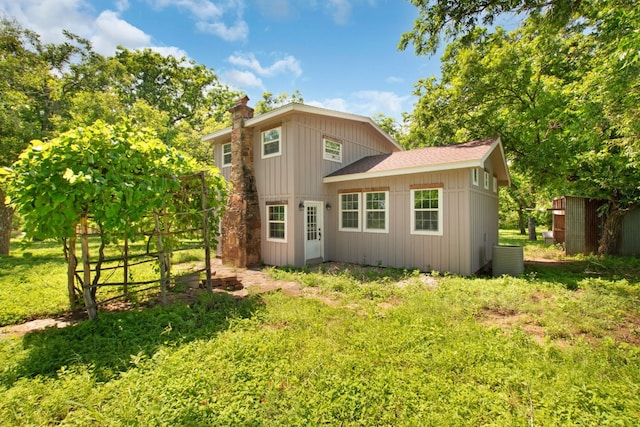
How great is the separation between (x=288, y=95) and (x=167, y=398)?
96.5 ft

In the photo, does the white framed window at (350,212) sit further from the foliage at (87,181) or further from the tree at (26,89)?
the tree at (26,89)

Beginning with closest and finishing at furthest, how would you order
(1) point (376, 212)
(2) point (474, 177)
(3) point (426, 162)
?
(3) point (426, 162) → (2) point (474, 177) → (1) point (376, 212)

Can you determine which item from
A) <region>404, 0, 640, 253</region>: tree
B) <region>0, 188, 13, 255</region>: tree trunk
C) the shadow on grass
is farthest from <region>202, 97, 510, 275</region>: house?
<region>0, 188, 13, 255</region>: tree trunk

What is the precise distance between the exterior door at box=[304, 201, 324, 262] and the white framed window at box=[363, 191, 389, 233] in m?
1.61

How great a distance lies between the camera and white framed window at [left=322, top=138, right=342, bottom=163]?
33.3 ft

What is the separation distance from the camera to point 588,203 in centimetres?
1184

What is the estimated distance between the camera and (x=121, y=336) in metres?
4.08

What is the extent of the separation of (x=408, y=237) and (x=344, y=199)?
8.65 ft

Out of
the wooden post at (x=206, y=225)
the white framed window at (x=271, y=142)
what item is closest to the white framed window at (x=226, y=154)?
the white framed window at (x=271, y=142)

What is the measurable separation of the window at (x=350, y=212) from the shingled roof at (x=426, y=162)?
70 centimetres

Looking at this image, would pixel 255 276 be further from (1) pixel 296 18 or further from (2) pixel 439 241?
(1) pixel 296 18

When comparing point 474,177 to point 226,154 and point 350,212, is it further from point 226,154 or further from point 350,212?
point 226,154

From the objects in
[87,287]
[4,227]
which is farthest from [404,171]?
[4,227]

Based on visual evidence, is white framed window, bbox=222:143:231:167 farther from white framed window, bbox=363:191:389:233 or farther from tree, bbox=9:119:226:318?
tree, bbox=9:119:226:318
